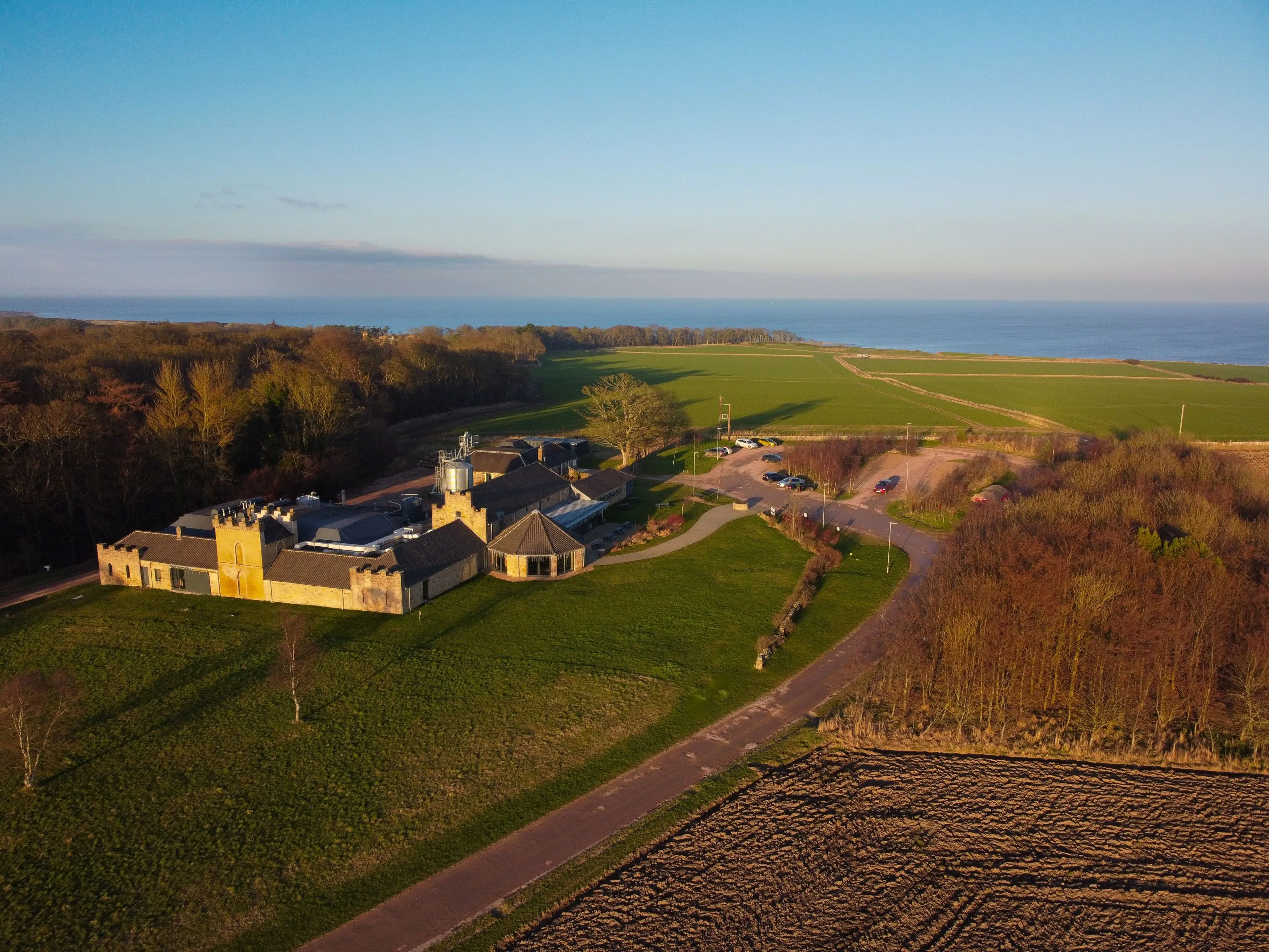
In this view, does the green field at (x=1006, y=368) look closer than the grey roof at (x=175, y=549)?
No

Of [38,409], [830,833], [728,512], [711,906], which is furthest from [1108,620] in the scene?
[38,409]

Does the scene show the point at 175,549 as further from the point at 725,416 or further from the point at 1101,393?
the point at 1101,393

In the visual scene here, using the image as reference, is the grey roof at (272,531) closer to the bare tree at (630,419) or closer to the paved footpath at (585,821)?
the paved footpath at (585,821)

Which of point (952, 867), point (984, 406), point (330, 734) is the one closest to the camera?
point (952, 867)

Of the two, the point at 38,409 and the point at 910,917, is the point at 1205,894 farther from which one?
the point at 38,409

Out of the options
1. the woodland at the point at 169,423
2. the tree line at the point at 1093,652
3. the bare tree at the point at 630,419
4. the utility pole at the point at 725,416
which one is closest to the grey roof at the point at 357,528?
the woodland at the point at 169,423

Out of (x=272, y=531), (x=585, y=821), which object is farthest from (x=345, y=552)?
(x=585, y=821)

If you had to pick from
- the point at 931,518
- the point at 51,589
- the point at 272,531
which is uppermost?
the point at 272,531
